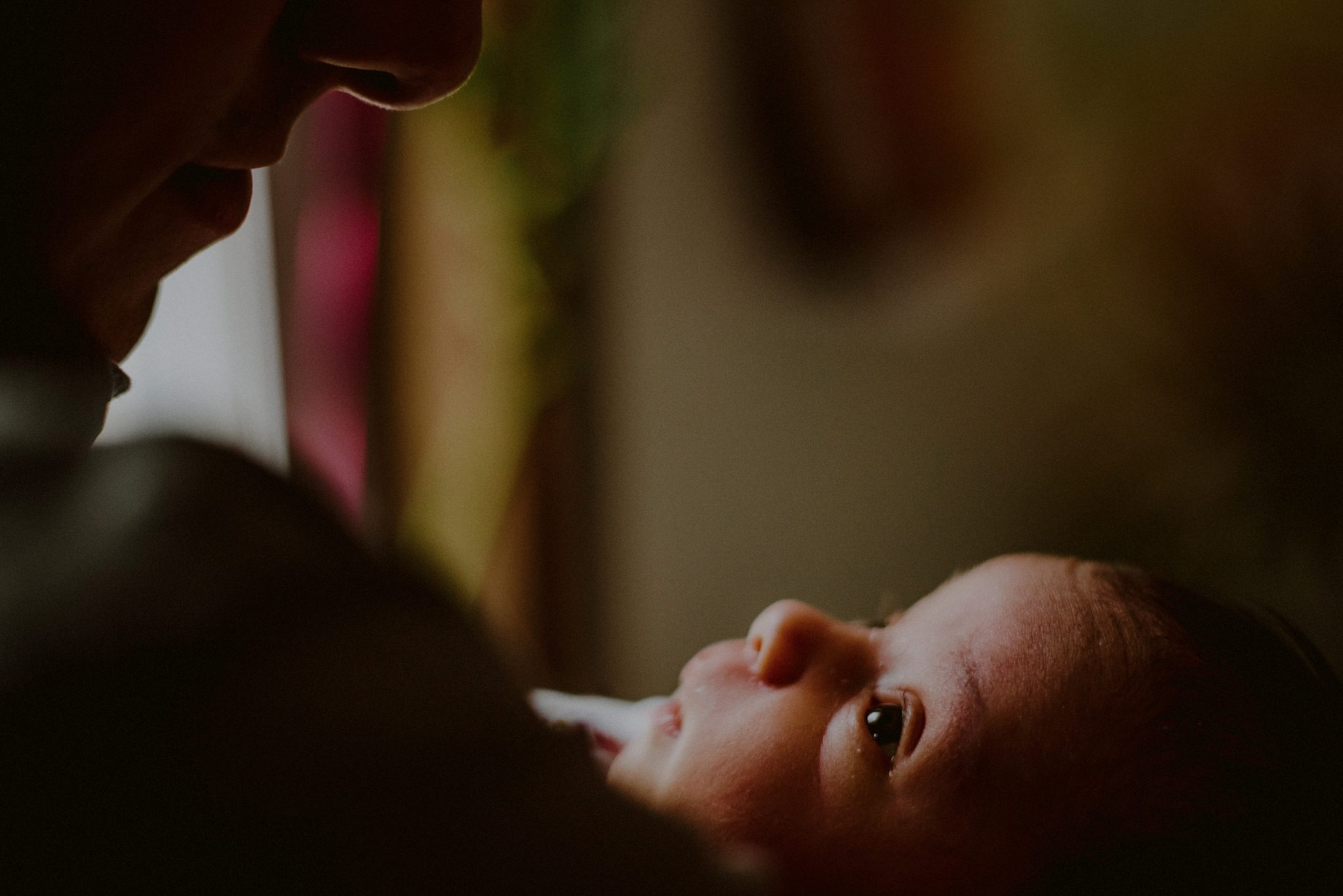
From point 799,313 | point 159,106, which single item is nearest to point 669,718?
point 159,106

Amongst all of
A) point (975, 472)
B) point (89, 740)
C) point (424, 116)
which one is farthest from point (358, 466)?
point (89, 740)

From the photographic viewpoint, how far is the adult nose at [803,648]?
932 millimetres

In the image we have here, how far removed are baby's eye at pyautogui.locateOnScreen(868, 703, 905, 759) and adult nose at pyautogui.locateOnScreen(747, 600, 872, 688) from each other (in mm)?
54

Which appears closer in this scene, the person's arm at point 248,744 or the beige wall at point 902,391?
the person's arm at point 248,744

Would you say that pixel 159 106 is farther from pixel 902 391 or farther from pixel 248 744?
pixel 902 391

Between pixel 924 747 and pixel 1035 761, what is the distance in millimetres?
90

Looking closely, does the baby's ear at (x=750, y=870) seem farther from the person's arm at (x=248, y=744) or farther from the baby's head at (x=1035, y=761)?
the baby's head at (x=1035, y=761)

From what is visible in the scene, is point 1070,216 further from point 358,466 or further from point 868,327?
point 358,466

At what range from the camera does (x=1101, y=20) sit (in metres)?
1.59

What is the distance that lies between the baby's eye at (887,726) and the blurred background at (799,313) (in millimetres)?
899

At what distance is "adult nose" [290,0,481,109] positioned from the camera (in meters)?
0.56

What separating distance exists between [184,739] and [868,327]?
1.75 meters

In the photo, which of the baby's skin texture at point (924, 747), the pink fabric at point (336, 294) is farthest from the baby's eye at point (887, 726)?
the pink fabric at point (336, 294)

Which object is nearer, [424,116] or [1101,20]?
[1101,20]
